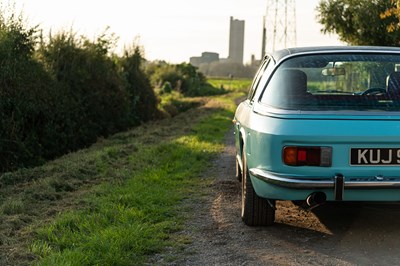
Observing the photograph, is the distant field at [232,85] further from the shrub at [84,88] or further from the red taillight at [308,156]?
the red taillight at [308,156]

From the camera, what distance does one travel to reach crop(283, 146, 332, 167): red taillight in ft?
15.4

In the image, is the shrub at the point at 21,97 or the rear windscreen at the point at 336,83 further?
the shrub at the point at 21,97

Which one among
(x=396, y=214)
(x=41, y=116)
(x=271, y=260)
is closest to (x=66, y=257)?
(x=271, y=260)

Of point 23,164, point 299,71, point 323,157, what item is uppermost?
point 299,71

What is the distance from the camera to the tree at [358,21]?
2006 centimetres

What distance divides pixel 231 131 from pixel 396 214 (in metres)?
11.2

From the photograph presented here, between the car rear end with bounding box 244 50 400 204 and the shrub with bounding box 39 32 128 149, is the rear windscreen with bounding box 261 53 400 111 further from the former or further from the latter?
the shrub with bounding box 39 32 128 149

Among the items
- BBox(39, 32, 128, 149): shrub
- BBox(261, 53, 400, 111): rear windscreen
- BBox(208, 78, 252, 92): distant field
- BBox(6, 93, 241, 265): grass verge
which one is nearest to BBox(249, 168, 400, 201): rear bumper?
BBox(261, 53, 400, 111): rear windscreen

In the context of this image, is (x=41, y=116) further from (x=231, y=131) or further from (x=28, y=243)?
(x=28, y=243)

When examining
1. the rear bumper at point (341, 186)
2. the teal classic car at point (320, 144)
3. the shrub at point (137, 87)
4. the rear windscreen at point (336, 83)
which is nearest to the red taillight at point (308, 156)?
the teal classic car at point (320, 144)

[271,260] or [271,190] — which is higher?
[271,190]

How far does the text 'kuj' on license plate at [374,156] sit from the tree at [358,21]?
49.7 ft

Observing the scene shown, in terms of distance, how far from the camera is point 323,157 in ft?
15.4

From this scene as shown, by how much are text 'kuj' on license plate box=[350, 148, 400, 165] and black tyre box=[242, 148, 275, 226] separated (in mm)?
1070
